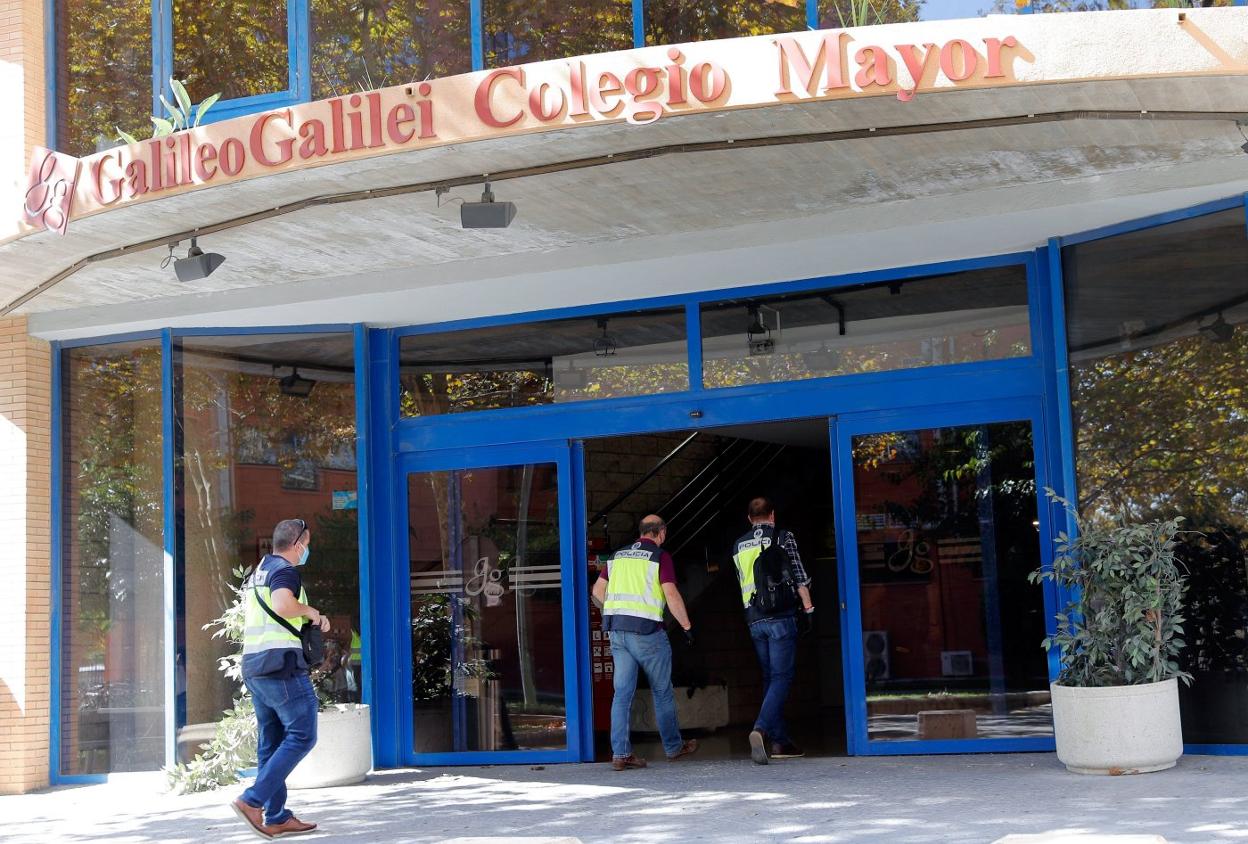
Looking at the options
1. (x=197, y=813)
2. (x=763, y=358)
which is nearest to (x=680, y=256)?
(x=763, y=358)

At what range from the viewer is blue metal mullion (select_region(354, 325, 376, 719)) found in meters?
10.0

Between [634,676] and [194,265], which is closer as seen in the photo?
[194,265]

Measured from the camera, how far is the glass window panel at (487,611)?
9.80 meters

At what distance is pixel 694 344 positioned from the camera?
970cm

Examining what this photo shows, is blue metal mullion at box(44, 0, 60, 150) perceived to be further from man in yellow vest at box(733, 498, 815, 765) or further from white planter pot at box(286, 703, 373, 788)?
man in yellow vest at box(733, 498, 815, 765)

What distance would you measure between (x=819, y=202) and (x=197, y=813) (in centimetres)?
519

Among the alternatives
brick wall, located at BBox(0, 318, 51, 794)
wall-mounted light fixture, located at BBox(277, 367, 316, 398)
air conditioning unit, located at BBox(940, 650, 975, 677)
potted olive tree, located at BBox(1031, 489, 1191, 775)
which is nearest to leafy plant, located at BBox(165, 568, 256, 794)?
Result: brick wall, located at BBox(0, 318, 51, 794)

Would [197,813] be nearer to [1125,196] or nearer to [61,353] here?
[61,353]

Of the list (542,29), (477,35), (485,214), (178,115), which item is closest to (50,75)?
(178,115)

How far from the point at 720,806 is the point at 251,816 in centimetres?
242

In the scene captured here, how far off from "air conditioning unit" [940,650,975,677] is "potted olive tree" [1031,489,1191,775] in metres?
0.77

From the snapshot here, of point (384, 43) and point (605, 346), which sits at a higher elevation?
point (384, 43)

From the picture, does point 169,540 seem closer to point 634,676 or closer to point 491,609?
point 491,609

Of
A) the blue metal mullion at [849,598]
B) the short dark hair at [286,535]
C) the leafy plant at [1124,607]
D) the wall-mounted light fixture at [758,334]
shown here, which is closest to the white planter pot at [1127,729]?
the leafy plant at [1124,607]
